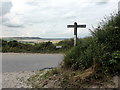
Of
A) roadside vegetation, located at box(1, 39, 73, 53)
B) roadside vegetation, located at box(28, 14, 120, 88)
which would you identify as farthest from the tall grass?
roadside vegetation, located at box(1, 39, 73, 53)

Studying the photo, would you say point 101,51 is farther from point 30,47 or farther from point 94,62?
point 30,47

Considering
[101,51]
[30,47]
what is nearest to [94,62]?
[101,51]

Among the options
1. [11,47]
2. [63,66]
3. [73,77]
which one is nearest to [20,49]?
[11,47]

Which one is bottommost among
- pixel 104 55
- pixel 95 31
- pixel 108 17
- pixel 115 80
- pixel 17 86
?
pixel 17 86

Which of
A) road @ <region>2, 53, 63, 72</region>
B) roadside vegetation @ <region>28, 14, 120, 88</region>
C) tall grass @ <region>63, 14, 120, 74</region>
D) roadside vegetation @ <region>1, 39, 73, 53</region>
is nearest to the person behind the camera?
roadside vegetation @ <region>28, 14, 120, 88</region>

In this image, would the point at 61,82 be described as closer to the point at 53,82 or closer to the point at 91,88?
the point at 53,82

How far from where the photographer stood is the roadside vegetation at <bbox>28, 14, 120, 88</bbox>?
16.4ft

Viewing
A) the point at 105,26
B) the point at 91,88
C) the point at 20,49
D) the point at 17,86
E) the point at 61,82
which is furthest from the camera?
the point at 20,49

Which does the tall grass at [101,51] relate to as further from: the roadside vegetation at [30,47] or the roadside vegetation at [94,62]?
the roadside vegetation at [30,47]

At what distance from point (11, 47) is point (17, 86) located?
44.2 feet

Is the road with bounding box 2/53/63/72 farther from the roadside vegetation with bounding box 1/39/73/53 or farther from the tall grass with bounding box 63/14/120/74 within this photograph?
the roadside vegetation with bounding box 1/39/73/53

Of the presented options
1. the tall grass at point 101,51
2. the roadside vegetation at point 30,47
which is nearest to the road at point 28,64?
the tall grass at point 101,51

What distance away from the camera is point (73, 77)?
5254 mm

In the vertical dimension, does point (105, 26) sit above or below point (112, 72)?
above
